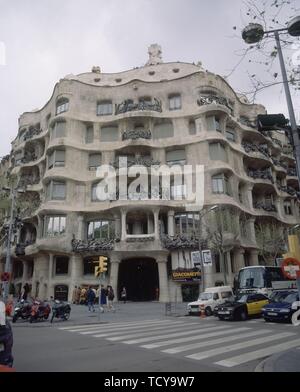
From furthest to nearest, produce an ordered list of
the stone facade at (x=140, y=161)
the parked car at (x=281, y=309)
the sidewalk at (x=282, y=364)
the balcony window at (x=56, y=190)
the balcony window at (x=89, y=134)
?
the balcony window at (x=89, y=134) < the balcony window at (x=56, y=190) < the stone facade at (x=140, y=161) < the parked car at (x=281, y=309) < the sidewalk at (x=282, y=364)

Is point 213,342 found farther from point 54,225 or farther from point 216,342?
point 54,225

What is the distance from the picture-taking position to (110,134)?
35.3 m

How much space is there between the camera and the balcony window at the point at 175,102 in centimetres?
3550

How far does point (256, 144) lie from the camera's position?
39.7 m

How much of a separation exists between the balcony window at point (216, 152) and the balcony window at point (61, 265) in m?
17.5

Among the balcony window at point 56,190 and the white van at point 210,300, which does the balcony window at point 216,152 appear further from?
the balcony window at point 56,190

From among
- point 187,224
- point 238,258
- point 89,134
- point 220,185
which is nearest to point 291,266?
point 187,224

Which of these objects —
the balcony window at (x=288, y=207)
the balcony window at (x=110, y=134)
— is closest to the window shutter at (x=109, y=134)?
the balcony window at (x=110, y=134)

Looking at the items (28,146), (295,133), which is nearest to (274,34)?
(295,133)

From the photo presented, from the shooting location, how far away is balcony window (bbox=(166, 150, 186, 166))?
33.6 metres

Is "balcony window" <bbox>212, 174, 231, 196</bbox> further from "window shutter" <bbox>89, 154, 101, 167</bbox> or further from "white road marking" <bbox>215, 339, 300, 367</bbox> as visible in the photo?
"white road marking" <bbox>215, 339, 300, 367</bbox>

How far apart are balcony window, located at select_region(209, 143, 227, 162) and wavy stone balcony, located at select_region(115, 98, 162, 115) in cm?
675

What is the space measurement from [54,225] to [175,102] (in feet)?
58.7
